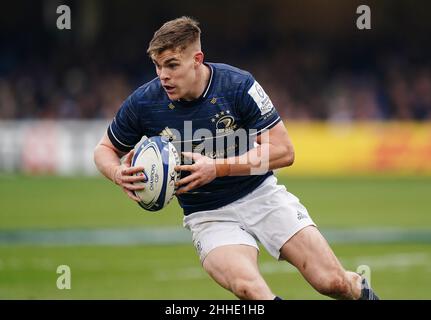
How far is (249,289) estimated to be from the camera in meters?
6.94

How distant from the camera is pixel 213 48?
32.8 metres

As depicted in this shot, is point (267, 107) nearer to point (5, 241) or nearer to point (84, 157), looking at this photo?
point (5, 241)

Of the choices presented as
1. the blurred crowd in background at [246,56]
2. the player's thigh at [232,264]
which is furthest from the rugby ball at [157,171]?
the blurred crowd in background at [246,56]

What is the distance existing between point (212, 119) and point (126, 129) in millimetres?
690

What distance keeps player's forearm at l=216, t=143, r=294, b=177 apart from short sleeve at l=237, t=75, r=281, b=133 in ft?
0.54

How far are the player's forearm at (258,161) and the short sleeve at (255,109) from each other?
0.54ft

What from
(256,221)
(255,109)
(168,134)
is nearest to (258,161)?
(255,109)

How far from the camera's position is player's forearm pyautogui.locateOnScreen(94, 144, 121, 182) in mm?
7514

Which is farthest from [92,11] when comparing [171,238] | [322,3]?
[171,238]

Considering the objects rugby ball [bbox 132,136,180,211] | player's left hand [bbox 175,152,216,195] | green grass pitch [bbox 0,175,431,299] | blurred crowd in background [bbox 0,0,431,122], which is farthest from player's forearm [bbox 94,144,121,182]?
blurred crowd in background [bbox 0,0,431,122]

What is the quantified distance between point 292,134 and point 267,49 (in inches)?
281

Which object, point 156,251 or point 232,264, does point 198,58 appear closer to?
point 232,264

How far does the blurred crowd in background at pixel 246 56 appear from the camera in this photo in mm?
30469

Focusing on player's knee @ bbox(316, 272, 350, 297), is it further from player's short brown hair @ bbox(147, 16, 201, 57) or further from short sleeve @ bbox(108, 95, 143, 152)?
player's short brown hair @ bbox(147, 16, 201, 57)
